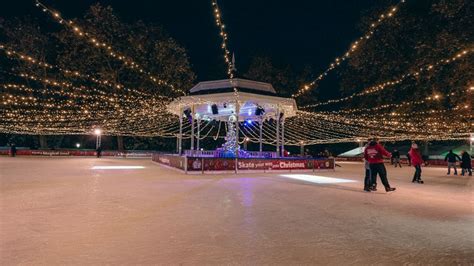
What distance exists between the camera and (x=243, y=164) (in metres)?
16.8

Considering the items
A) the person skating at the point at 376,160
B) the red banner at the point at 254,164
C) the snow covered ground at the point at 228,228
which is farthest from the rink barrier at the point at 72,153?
the person skating at the point at 376,160

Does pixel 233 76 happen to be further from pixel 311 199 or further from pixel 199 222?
pixel 199 222

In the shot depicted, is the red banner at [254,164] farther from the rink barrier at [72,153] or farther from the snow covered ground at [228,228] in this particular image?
the rink barrier at [72,153]

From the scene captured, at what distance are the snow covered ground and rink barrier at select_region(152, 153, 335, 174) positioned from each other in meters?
6.77

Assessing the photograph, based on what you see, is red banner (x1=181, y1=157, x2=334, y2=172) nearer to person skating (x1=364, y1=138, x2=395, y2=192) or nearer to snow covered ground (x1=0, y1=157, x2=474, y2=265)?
snow covered ground (x1=0, y1=157, x2=474, y2=265)

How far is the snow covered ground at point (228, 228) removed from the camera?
12.6 feet

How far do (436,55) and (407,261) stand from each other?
23.9 m

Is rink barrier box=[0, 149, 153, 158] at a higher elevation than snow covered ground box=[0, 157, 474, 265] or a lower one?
higher

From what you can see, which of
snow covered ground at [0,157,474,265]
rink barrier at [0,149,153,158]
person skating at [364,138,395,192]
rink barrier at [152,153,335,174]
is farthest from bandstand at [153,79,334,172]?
rink barrier at [0,149,153,158]

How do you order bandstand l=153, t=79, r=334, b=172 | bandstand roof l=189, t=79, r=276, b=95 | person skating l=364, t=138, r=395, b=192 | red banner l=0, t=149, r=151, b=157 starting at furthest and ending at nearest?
red banner l=0, t=149, r=151, b=157 < bandstand roof l=189, t=79, r=276, b=95 < bandstand l=153, t=79, r=334, b=172 < person skating l=364, t=138, r=395, b=192

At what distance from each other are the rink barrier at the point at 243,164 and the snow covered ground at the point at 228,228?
22.2 ft

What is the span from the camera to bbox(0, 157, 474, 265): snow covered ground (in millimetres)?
3830

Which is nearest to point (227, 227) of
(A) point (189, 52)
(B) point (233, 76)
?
(B) point (233, 76)

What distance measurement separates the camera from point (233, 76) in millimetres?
19453
